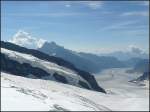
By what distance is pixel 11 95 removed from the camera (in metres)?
93.7

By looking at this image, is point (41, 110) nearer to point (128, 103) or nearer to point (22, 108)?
point (22, 108)

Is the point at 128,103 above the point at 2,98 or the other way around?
the other way around

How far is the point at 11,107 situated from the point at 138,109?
10507 centimetres

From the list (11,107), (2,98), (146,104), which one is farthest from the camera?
(146,104)

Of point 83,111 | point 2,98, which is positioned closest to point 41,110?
point 2,98

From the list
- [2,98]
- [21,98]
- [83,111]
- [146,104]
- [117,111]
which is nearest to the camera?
[2,98]

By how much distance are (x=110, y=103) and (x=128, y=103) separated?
8513 millimetres

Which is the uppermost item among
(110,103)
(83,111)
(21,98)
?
(21,98)

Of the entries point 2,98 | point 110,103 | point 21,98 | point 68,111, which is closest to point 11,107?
point 2,98

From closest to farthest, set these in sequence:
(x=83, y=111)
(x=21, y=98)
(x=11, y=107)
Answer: (x=11, y=107) → (x=21, y=98) → (x=83, y=111)

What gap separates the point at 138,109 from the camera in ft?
573

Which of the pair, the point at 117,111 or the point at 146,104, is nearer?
the point at 117,111

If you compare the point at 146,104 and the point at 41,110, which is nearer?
the point at 41,110

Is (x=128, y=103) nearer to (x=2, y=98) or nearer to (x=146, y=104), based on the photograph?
(x=146, y=104)
